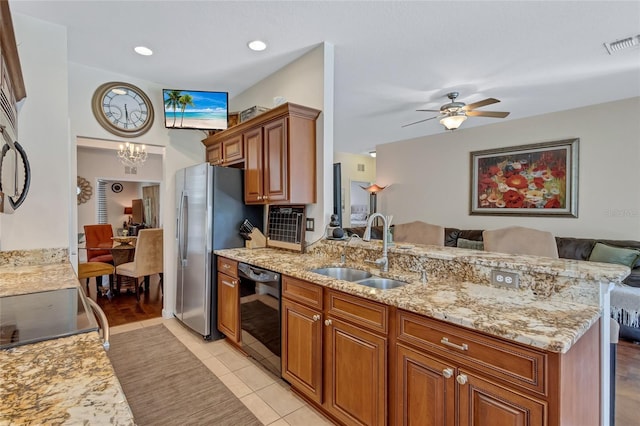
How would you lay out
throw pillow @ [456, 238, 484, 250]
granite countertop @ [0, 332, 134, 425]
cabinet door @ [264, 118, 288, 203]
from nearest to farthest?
granite countertop @ [0, 332, 134, 425]
cabinet door @ [264, 118, 288, 203]
throw pillow @ [456, 238, 484, 250]

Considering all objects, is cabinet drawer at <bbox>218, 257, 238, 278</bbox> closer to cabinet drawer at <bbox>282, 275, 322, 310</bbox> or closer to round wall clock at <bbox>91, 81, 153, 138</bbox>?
cabinet drawer at <bbox>282, 275, 322, 310</bbox>

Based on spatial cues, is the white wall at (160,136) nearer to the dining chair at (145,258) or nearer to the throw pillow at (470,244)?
the dining chair at (145,258)

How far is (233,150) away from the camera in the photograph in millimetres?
3404

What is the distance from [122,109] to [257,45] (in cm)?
177

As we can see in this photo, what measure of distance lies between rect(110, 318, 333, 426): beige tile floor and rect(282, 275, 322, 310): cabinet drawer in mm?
705

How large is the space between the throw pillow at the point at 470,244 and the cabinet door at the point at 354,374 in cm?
377

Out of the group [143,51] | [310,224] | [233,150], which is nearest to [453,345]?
[310,224]

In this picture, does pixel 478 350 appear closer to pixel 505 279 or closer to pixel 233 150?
pixel 505 279

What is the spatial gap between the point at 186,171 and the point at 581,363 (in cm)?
346

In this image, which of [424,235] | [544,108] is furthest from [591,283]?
[544,108]

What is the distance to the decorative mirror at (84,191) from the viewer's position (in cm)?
665

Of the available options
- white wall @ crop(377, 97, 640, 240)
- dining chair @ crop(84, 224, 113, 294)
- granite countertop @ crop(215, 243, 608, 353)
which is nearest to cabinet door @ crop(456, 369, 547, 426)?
granite countertop @ crop(215, 243, 608, 353)

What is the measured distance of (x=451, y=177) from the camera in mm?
5703

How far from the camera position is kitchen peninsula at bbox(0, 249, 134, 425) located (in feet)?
1.98
